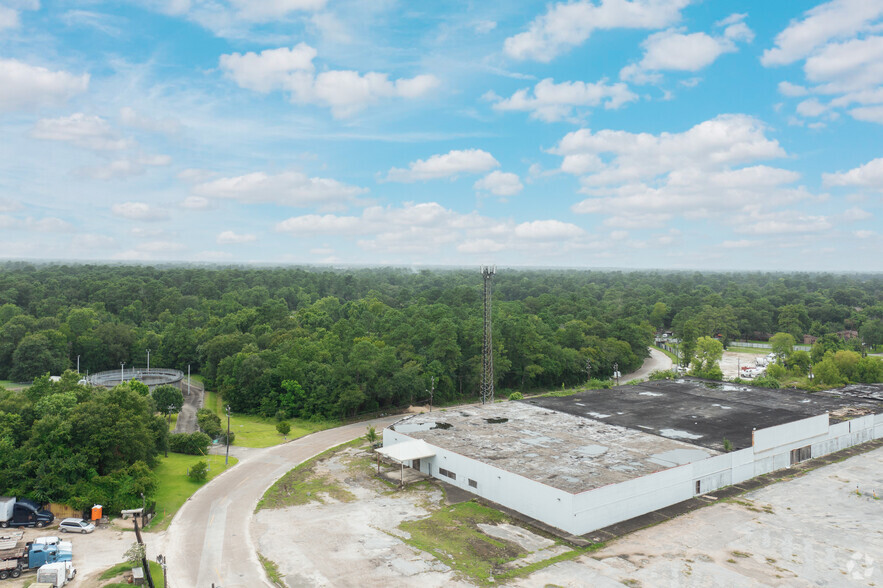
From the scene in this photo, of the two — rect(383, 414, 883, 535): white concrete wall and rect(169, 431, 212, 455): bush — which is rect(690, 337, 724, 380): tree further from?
rect(169, 431, 212, 455): bush

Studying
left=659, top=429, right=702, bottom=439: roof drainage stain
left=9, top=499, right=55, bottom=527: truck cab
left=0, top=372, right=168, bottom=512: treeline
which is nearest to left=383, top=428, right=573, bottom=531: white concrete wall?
left=659, top=429, right=702, bottom=439: roof drainage stain

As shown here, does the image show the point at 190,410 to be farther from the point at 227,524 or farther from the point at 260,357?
the point at 227,524

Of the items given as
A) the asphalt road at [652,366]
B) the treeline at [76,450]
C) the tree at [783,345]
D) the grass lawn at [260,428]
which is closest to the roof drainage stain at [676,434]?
the grass lawn at [260,428]

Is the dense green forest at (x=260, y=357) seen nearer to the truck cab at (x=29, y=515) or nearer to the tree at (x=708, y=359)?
the tree at (x=708, y=359)

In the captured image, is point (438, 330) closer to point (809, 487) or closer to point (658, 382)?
point (658, 382)

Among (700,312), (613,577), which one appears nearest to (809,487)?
(613,577)

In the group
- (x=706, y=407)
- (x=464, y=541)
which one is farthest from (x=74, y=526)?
(x=706, y=407)
